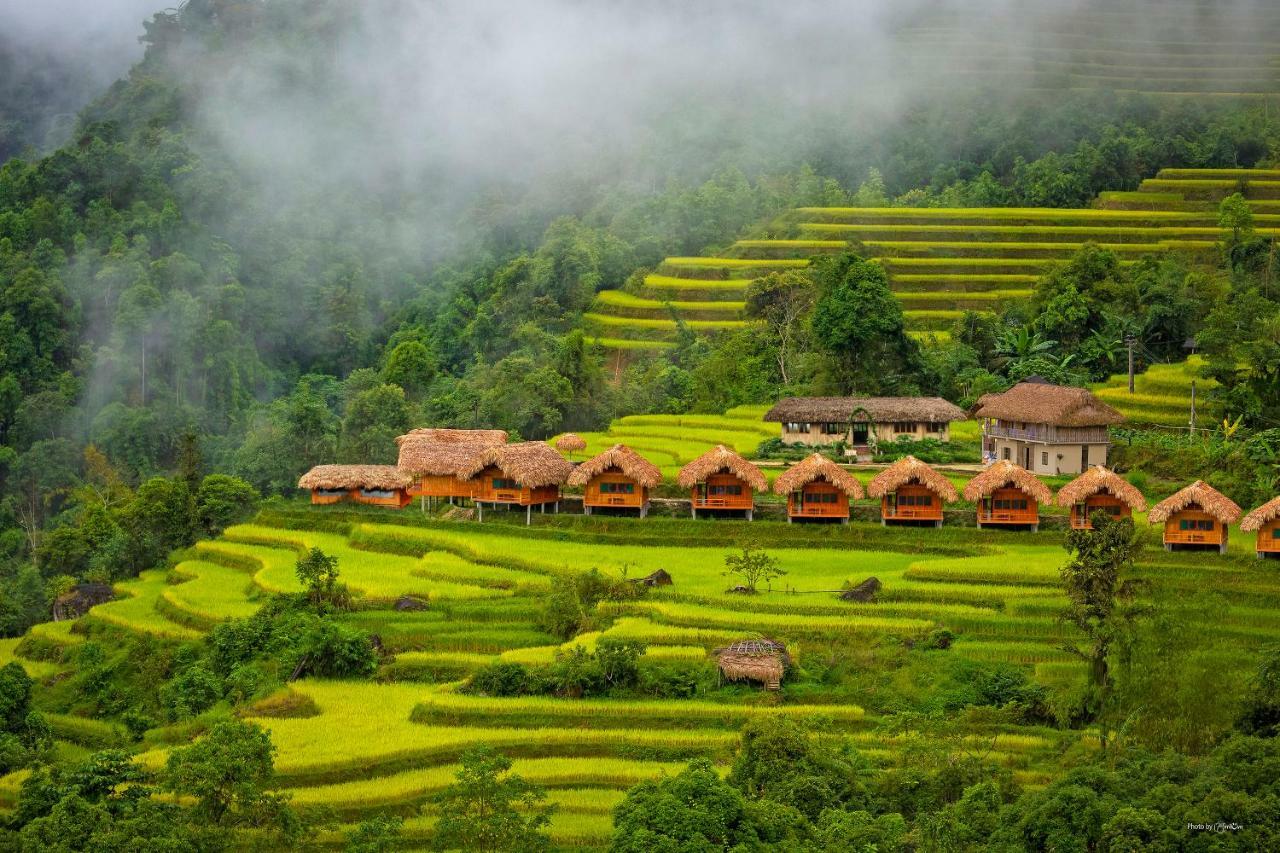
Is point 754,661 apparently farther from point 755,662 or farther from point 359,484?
point 359,484

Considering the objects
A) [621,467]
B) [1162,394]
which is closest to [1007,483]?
[621,467]

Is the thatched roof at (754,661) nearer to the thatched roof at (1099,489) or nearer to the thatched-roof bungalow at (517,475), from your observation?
the thatched roof at (1099,489)

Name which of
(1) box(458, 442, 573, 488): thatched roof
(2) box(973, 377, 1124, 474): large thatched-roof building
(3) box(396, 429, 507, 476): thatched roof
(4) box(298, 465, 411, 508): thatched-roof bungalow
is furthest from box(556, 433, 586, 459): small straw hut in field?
(2) box(973, 377, 1124, 474): large thatched-roof building

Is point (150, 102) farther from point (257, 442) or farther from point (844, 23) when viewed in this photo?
point (257, 442)

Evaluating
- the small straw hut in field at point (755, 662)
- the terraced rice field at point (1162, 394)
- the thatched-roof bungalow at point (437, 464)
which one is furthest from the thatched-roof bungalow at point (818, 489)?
the terraced rice field at point (1162, 394)

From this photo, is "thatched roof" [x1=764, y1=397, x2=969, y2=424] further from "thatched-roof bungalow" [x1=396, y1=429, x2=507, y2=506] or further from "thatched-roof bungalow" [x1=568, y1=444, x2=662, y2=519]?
"thatched-roof bungalow" [x1=396, y1=429, x2=507, y2=506]

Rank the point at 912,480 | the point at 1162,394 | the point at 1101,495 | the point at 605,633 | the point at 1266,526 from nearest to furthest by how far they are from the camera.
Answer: the point at 605,633 → the point at 1266,526 → the point at 1101,495 → the point at 912,480 → the point at 1162,394
